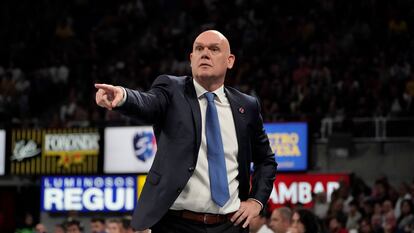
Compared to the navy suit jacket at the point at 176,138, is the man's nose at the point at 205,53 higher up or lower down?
higher up

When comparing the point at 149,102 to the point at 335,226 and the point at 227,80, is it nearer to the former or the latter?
the point at 335,226

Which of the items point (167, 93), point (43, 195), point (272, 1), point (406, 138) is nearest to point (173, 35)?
→ point (272, 1)

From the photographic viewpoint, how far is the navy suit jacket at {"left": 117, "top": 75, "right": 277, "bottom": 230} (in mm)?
4926

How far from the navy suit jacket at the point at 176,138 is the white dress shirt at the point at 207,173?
0.03 m

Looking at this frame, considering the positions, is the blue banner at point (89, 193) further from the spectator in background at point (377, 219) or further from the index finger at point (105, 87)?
the index finger at point (105, 87)

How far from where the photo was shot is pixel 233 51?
21906 millimetres

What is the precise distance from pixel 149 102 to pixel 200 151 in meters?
0.39

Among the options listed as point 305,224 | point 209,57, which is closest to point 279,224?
point 305,224

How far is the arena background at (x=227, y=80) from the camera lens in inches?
707

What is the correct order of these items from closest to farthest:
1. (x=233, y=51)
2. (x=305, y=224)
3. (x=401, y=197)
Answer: (x=305, y=224) < (x=401, y=197) < (x=233, y=51)

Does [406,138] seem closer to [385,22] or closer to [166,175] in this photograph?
[385,22]

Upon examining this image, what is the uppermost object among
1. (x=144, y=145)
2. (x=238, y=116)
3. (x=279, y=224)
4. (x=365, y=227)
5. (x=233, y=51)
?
(x=233, y=51)

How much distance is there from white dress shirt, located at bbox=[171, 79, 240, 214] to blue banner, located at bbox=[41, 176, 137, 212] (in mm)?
13285

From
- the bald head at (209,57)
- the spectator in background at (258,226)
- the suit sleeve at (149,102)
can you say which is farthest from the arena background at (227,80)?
the suit sleeve at (149,102)
